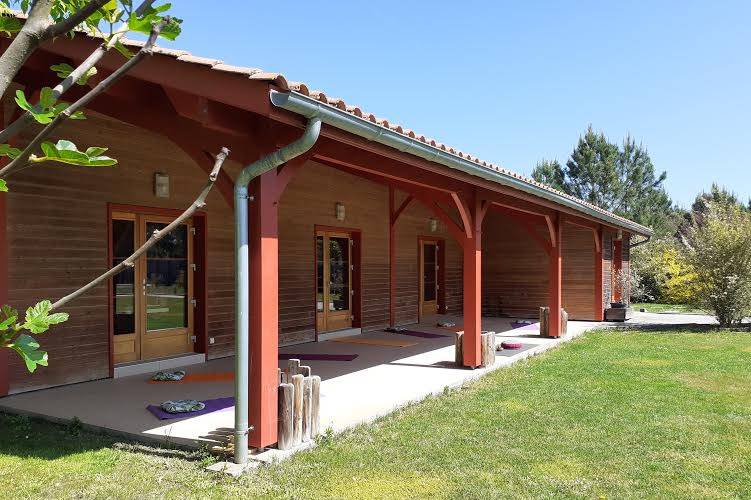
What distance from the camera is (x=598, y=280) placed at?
1379cm

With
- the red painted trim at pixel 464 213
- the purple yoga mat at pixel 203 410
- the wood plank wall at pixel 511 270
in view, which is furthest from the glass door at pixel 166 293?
the wood plank wall at pixel 511 270

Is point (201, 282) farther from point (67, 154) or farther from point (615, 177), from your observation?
point (615, 177)

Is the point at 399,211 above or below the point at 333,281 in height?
above

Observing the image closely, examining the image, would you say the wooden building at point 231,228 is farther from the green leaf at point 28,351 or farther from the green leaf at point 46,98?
the green leaf at point 28,351

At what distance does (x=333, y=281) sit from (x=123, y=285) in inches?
173

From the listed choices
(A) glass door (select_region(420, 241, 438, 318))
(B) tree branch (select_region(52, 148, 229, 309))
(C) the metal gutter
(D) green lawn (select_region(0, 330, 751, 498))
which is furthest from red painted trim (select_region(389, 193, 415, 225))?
(B) tree branch (select_region(52, 148, 229, 309))

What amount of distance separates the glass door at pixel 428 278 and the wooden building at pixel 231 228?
Answer: 6cm

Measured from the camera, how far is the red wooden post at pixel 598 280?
1373 centimetres

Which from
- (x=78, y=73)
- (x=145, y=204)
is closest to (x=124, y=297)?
(x=145, y=204)

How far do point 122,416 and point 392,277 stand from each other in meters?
7.51

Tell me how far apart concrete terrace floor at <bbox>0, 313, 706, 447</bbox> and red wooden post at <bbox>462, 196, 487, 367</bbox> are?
284 millimetres

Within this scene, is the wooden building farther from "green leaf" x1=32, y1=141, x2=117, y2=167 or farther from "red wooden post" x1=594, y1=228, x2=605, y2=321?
"green leaf" x1=32, y1=141, x2=117, y2=167

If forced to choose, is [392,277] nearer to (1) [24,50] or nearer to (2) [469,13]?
(2) [469,13]

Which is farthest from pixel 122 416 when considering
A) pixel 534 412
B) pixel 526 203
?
pixel 526 203
